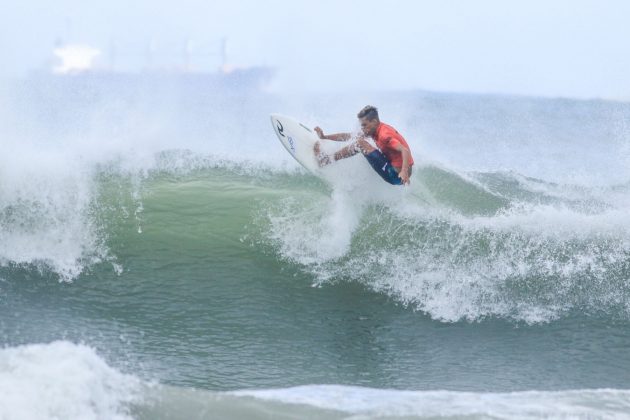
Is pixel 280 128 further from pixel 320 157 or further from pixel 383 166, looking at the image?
pixel 383 166

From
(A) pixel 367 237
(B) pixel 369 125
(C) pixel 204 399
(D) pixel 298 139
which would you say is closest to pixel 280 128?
(D) pixel 298 139

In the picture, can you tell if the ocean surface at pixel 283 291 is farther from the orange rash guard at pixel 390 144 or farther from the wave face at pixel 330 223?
the orange rash guard at pixel 390 144

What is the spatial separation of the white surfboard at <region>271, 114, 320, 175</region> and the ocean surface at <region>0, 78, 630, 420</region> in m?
0.50

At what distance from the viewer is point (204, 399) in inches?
158

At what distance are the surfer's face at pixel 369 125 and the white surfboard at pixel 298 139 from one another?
1.06 m

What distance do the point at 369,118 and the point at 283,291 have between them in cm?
196

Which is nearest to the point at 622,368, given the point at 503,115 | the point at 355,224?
the point at 355,224

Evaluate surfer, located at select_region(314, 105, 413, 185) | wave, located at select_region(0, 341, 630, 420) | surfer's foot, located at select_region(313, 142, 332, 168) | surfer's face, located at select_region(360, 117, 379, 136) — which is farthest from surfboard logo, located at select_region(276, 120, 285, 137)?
wave, located at select_region(0, 341, 630, 420)

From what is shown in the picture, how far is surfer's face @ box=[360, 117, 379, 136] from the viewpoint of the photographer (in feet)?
22.9

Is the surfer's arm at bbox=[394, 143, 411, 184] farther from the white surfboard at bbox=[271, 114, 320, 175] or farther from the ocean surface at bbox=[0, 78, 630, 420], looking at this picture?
the white surfboard at bbox=[271, 114, 320, 175]

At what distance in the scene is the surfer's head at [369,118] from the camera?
22.9ft

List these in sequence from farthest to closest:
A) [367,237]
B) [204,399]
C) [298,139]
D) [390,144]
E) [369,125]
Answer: [298,139], [367,237], [369,125], [390,144], [204,399]

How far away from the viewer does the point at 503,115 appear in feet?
163

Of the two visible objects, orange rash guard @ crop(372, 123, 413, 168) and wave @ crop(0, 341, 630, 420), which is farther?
→ orange rash guard @ crop(372, 123, 413, 168)
